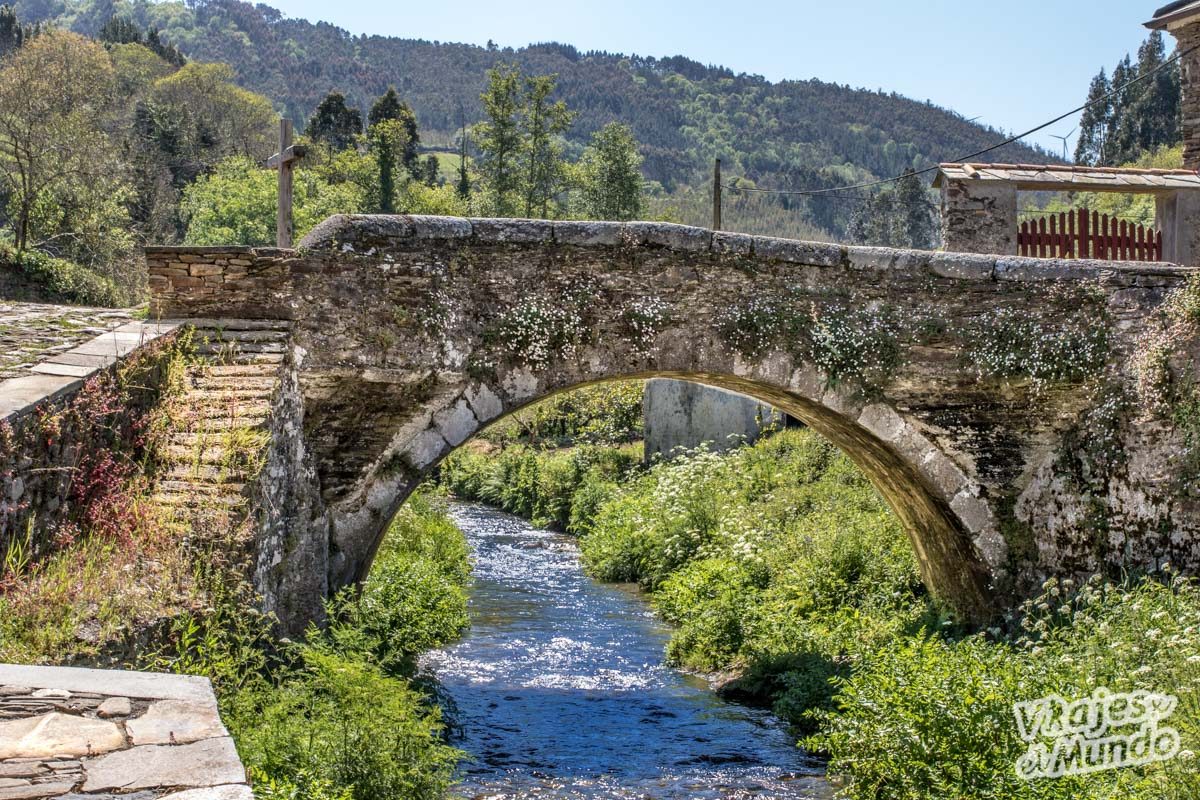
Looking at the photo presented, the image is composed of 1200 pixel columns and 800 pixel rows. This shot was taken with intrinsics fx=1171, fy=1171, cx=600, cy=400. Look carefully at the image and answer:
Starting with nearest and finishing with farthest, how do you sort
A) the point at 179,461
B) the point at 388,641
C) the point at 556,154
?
1. the point at 179,461
2. the point at 388,641
3. the point at 556,154

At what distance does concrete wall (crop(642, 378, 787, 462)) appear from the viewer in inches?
787

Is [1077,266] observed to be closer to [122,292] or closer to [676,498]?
[676,498]

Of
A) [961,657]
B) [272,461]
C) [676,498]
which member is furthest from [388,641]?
[676,498]

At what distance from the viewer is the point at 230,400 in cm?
681

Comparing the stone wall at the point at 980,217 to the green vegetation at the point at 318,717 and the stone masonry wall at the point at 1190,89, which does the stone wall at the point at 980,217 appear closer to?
the stone masonry wall at the point at 1190,89

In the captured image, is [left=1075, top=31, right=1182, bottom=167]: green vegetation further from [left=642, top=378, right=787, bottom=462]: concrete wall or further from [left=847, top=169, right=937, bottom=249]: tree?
[left=642, top=378, right=787, bottom=462]: concrete wall

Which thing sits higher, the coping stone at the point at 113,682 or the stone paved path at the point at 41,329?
the stone paved path at the point at 41,329

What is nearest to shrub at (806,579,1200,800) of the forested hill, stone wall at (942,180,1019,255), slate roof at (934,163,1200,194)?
stone wall at (942,180,1019,255)

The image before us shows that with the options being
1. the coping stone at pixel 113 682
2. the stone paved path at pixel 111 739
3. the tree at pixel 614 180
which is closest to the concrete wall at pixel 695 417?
the coping stone at pixel 113 682

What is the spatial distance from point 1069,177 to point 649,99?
95111mm

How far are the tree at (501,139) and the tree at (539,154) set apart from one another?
1.45ft

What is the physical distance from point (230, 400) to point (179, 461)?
0.57 metres

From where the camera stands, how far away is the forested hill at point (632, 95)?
87.8 meters

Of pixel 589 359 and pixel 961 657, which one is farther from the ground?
pixel 589 359
